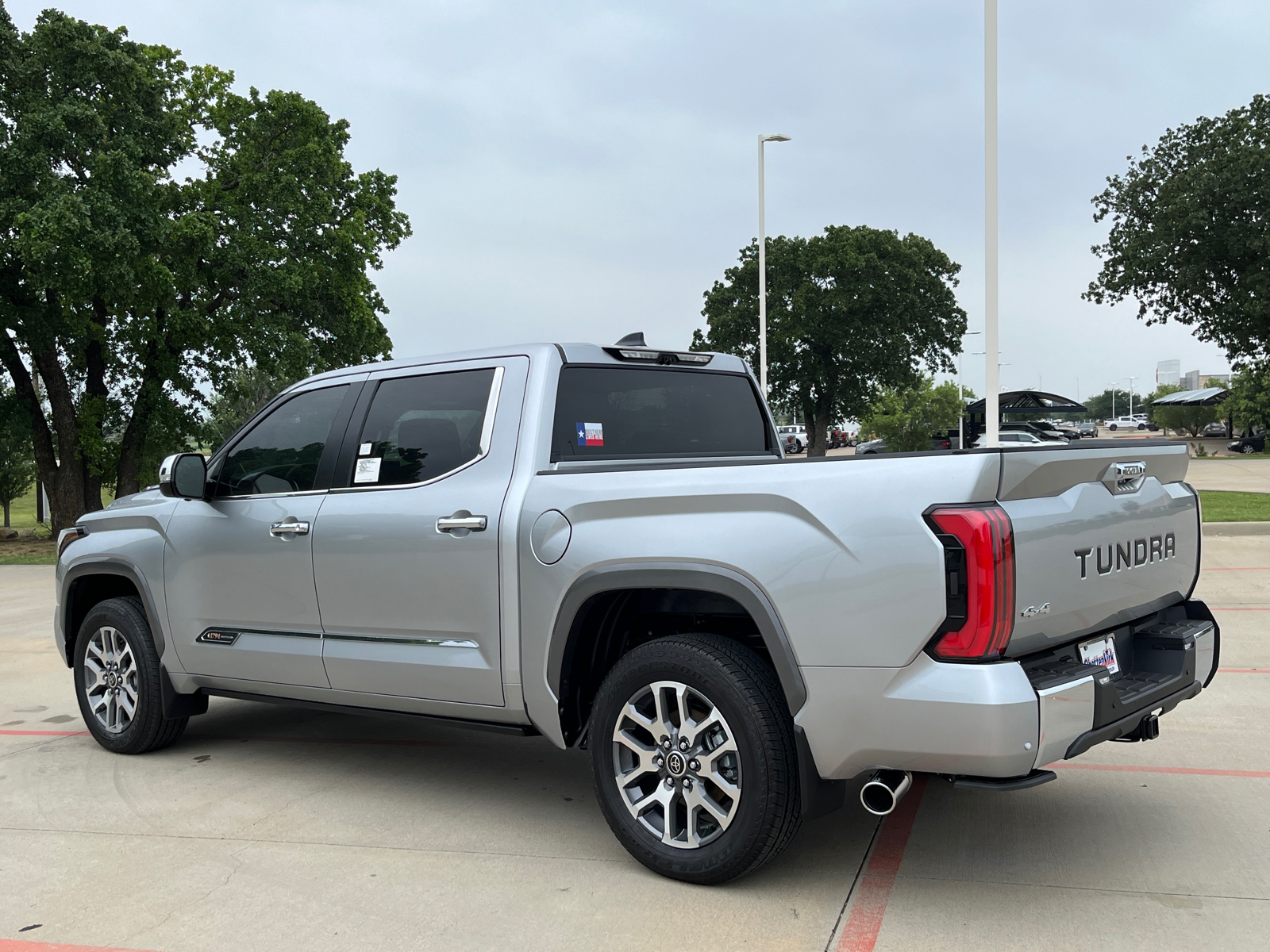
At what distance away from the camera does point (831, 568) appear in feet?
11.4

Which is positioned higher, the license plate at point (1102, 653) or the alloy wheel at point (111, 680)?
the license plate at point (1102, 653)

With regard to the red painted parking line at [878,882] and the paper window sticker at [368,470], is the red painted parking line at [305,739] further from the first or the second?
the red painted parking line at [878,882]

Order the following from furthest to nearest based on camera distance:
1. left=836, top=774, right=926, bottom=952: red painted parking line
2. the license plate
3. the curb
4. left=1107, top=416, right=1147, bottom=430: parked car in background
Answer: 1. left=1107, top=416, right=1147, bottom=430: parked car in background
2. the curb
3. the license plate
4. left=836, top=774, right=926, bottom=952: red painted parking line

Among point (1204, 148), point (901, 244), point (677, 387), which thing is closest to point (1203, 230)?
point (1204, 148)

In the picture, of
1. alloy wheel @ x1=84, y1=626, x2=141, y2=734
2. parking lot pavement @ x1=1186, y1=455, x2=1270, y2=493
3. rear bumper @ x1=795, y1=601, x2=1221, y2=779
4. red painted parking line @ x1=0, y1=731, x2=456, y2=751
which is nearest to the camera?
rear bumper @ x1=795, y1=601, x2=1221, y2=779

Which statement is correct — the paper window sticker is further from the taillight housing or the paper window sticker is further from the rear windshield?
the taillight housing

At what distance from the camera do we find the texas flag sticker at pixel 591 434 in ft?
15.2

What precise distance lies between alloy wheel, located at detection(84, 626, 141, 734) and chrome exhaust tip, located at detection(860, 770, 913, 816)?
3934 mm

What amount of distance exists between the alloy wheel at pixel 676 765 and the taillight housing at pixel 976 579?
0.85m

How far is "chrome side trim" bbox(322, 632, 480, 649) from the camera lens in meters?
4.43

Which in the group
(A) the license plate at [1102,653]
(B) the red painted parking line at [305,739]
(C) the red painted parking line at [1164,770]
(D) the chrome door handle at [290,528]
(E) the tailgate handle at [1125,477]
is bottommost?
(B) the red painted parking line at [305,739]

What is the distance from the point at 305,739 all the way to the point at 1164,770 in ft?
14.4

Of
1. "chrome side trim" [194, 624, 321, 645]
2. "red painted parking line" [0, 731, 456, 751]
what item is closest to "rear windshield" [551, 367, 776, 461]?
"chrome side trim" [194, 624, 321, 645]

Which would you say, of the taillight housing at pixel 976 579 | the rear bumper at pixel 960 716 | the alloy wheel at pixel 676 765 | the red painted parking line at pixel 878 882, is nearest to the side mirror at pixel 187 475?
the alloy wheel at pixel 676 765
